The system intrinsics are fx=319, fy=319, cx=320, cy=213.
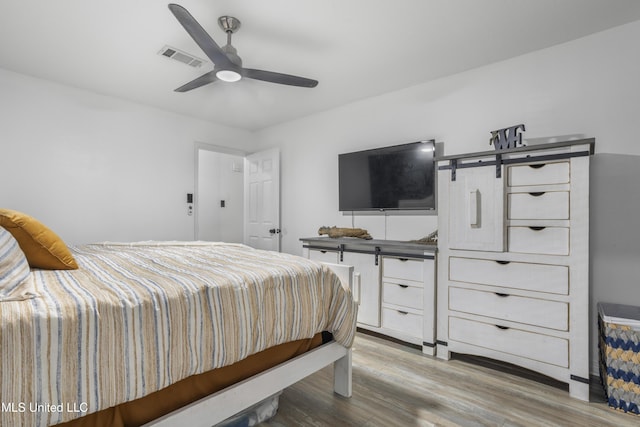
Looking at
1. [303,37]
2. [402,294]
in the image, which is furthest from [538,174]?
[303,37]

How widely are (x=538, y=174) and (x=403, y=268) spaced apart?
119 cm

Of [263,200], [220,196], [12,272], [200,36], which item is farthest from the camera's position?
[220,196]

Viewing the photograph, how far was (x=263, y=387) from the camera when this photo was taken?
1.39 metres

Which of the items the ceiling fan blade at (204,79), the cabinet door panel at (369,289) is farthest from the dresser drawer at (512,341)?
the ceiling fan blade at (204,79)

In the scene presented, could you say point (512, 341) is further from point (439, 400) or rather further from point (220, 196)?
point (220, 196)

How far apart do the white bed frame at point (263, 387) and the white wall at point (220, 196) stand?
364 cm

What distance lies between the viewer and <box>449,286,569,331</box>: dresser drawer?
2.00 metres

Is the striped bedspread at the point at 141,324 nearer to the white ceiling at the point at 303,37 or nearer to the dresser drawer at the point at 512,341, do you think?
the dresser drawer at the point at 512,341

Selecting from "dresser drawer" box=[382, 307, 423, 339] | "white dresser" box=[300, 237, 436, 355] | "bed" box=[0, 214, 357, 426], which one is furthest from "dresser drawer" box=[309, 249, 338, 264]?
"bed" box=[0, 214, 357, 426]

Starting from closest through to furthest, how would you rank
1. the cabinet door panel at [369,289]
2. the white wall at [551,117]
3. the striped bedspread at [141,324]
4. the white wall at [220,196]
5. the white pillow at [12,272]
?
the striped bedspread at [141,324], the white pillow at [12,272], the white wall at [551,117], the cabinet door panel at [369,289], the white wall at [220,196]

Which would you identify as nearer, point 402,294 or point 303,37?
point 303,37

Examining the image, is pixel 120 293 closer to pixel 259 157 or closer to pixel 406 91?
pixel 406 91

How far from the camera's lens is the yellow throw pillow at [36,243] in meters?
1.41

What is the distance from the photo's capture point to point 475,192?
229 centimetres
